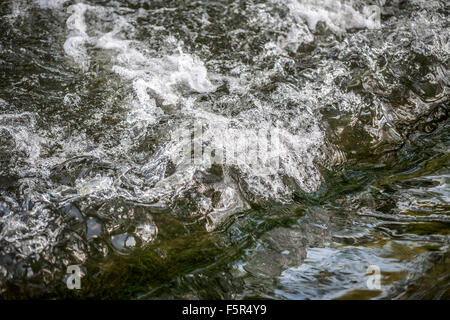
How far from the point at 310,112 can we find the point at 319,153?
1.18ft

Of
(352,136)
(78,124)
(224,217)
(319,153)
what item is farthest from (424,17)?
(78,124)

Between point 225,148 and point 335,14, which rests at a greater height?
point 335,14

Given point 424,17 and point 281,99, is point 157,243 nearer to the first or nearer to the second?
point 281,99

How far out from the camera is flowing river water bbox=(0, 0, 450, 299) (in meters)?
2.14

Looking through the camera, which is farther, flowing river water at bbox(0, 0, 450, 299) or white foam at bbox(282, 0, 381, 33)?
white foam at bbox(282, 0, 381, 33)

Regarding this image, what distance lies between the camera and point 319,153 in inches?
112

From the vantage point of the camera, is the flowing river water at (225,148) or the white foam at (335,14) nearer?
the flowing river water at (225,148)

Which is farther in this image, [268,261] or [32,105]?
[32,105]

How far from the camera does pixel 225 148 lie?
2.74 metres

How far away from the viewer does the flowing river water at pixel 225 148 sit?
214 centimetres

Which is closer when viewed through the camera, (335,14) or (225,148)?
Answer: (225,148)

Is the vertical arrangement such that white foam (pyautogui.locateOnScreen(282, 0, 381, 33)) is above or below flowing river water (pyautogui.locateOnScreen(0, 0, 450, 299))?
above

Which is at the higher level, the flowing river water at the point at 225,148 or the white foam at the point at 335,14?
the white foam at the point at 335,14
